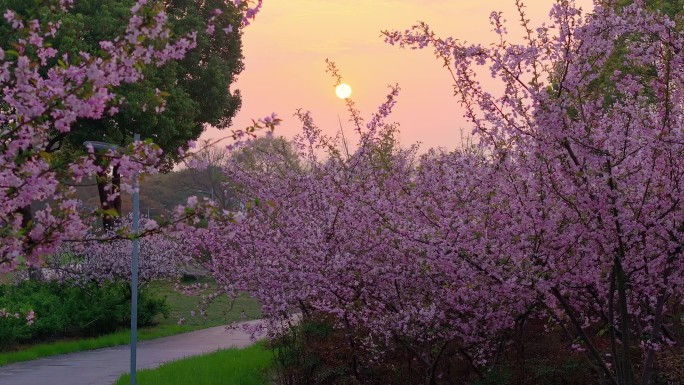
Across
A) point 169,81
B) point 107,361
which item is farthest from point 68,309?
point 169,81

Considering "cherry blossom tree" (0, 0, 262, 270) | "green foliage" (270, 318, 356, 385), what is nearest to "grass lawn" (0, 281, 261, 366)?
"green foliage" (270, 318, 356, 385)

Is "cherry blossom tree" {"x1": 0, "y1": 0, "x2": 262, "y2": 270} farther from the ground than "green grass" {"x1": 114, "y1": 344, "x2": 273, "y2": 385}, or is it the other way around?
"cherry blossom tree" {"x1": 0, "y1": 0, "x2": 262, "y2": 270}

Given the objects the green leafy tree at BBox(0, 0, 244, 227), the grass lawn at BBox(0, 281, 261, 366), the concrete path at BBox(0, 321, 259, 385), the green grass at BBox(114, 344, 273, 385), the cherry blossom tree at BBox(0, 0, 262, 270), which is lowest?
the green grass at BBox(114, 344, 273, 385)

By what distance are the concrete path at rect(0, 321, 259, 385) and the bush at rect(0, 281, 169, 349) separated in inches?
73.5

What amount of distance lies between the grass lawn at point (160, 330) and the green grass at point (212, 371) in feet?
3.51

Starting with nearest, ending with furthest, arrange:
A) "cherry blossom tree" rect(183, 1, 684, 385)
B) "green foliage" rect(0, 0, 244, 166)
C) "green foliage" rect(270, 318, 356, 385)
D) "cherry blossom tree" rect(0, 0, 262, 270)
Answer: "cherry blossom tree" rect(0, 0, 262, 270) → "cherry blossom tree" rect(183, 1, 684, 385) → "green foliage" rect(270, 318, 356, 385) → "green foliage" rect(0, 0, 244, 166)

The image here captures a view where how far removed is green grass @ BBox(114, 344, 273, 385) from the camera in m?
15.2

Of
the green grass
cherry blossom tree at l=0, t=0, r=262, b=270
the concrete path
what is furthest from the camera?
the concrete path

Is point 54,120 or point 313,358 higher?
point 54,120

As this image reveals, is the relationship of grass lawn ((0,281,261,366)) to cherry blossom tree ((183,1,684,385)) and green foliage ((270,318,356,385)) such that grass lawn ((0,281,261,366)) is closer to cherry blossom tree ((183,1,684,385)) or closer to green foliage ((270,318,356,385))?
green foliage ((270,318,356,385))

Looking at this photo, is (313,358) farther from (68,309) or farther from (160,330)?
(160,330)

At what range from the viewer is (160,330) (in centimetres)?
2759

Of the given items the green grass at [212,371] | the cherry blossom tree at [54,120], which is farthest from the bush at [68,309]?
the cherry blossom tree at [54,120]

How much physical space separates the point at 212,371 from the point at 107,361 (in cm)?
516
